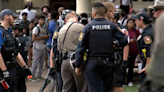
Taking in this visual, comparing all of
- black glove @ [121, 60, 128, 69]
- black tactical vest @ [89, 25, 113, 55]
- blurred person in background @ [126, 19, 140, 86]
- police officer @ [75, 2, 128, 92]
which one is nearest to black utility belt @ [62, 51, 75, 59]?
police officer @ [75, 2, 128, 92]

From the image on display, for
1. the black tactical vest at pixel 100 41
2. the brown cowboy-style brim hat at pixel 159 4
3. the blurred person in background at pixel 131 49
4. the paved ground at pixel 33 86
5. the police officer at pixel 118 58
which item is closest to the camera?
the brown cowboy-style brim hat at pixel 159 4

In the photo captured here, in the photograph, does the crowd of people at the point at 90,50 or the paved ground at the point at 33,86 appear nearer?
the crowd of people at the point at 90,50

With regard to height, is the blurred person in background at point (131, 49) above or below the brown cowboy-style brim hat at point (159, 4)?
below

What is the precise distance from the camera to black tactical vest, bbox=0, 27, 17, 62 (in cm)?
643

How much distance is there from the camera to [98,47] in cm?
585

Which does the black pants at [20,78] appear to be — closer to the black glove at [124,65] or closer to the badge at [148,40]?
the black glove at [124,65]

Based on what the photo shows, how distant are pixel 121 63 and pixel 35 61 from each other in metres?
4.68

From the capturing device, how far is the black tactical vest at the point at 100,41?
19.1 ft

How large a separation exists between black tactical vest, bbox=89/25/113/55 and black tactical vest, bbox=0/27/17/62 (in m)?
1.53

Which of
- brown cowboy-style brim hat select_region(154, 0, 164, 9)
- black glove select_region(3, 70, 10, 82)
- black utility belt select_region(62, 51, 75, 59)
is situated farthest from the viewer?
black utility belt select_region(62, 51, 75, 59)

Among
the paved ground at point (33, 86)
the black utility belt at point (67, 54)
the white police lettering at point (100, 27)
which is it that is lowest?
the paved ground at point (33, 86)

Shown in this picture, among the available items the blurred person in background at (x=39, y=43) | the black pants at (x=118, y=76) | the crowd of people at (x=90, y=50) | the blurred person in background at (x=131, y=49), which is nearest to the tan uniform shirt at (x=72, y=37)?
the crowd of people at (x=90, y=50)

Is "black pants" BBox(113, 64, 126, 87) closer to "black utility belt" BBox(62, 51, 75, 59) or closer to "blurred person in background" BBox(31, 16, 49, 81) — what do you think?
"black utility belt" BBox(62, 51, 75, 59)

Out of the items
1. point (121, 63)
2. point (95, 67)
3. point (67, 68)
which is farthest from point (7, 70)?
point (121, 63)
